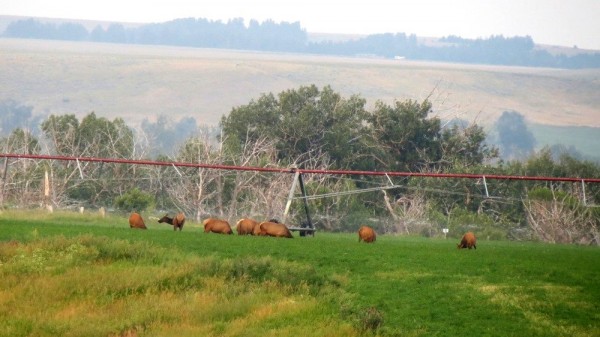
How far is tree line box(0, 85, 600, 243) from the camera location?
41.3m

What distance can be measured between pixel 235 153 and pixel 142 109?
134m

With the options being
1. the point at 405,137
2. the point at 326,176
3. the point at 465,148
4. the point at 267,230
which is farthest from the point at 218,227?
the point at 465,148

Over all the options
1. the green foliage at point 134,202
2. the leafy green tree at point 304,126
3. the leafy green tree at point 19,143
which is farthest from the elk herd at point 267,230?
the leafy green tree at point 304,126

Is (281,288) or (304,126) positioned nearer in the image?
(281,288)

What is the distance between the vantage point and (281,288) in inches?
712

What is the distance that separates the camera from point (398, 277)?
18484 mm

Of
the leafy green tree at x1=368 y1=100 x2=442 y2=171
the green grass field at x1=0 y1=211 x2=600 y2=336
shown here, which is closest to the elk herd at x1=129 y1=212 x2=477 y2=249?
the green grass field at x1=0 y1=211 x2=600 y2=336

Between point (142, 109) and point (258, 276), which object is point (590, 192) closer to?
point (258, 276)

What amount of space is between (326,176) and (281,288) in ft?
115

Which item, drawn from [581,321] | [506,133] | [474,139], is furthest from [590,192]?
[506,133]

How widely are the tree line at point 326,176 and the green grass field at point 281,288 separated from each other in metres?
7.70

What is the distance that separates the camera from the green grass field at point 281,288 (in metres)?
15.8

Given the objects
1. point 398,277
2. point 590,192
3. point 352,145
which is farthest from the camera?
point 352,145

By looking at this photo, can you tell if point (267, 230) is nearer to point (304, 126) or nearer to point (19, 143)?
point (19, 143)
